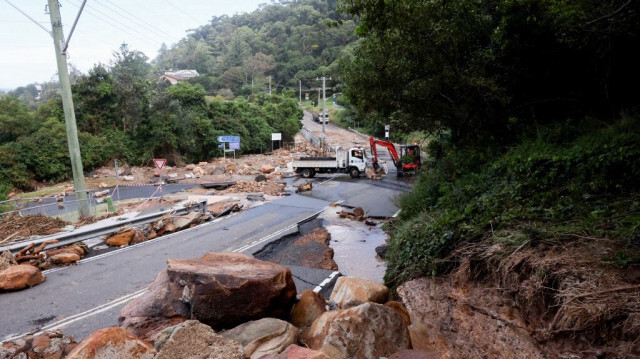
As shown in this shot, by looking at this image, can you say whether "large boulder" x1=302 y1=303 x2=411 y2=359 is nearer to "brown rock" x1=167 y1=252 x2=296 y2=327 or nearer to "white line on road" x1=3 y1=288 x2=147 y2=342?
"brown rock" x1=167 y1=252 x2=296 y2=327

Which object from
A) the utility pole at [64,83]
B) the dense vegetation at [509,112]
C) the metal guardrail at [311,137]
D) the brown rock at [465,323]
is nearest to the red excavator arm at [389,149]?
the dense vegetation at [509,112]

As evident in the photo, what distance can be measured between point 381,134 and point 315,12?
235 ft

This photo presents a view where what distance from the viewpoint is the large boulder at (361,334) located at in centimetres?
424

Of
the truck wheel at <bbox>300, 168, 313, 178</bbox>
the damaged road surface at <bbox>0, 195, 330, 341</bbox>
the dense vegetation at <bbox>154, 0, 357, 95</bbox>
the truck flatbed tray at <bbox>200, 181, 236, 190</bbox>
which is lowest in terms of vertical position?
the damaged road surface at <bbox>0, 195, 330, 341</bbox>

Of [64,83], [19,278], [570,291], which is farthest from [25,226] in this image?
[570,291]

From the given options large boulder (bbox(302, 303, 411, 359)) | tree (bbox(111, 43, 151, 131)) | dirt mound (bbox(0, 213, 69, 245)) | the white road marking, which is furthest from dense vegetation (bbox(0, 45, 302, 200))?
large boulder (bbox(302, 303, 411, 359))

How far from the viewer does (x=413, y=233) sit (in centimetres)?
741

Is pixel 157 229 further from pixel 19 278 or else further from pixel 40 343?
pixel 40 343

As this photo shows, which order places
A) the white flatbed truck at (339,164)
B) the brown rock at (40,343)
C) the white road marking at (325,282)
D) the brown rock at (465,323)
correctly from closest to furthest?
the brown rock at (465,323) < the brown rock at (40,343) < the white road marking at (325,282) < the white flatbed truck at (339,164)

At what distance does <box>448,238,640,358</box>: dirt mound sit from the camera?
11.5 feet

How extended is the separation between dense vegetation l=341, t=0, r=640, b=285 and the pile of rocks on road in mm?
1811

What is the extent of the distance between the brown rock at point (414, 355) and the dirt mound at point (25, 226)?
12206mm

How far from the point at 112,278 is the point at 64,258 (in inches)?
86.5

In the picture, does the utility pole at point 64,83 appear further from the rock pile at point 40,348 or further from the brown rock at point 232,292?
the brown rock at point 232,292
